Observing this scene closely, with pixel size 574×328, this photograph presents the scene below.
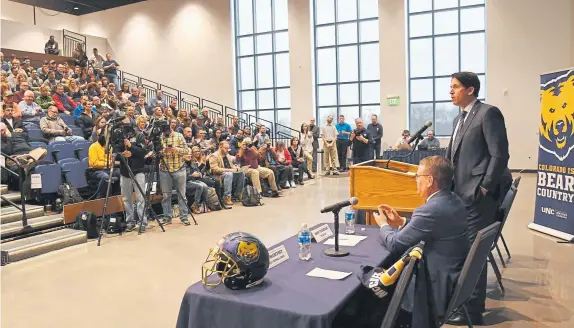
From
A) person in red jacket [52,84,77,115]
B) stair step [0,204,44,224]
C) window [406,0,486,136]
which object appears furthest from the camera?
window [406,0,486,136]

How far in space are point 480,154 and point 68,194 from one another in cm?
535

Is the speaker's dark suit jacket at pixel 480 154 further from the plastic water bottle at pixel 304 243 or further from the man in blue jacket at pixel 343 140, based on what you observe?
the man in blue jacket at pixel 343 140

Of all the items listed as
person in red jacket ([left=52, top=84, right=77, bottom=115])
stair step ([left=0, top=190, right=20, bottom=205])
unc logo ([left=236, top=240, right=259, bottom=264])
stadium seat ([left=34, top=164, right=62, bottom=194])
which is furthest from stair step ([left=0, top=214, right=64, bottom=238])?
unc logo ([left=236, top=240, right=259, bottom=264])

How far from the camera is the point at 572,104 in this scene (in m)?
5.24

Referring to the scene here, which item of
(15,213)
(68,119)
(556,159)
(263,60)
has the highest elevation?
(263,60)

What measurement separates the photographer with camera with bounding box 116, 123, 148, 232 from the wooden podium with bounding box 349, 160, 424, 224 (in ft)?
10.9

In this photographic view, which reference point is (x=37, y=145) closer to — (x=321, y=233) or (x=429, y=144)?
(x=321, y=233)

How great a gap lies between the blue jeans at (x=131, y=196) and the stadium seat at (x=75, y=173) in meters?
0.84

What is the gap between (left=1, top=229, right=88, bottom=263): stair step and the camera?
5.19 metres

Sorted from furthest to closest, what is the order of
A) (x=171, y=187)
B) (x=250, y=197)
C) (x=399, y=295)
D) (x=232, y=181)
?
(x=232, y=181)
(x=250, y=197)
(x=171, y=187)
(x=399, y=295)

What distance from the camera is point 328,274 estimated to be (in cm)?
219

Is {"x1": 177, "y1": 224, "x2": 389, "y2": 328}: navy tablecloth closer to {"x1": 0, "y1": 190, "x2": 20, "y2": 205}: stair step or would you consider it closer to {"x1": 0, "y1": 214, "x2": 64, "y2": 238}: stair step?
{"x1": 0, "y1": 214, "x2": 64, "y2": 238}: stair step

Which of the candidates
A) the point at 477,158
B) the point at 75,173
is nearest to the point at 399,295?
the point at 477,158

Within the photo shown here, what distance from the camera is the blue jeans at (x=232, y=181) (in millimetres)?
8531
